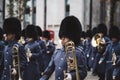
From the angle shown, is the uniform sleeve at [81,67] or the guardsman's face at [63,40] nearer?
the uniform sleeve at [81,67]

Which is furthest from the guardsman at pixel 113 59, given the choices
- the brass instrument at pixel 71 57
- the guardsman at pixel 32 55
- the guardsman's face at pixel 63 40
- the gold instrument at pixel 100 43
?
the brass instrument at pixel 71 57

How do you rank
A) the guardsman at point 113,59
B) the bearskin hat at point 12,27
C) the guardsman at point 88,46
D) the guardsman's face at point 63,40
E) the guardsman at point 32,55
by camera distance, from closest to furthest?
the guardsman's face at point 63,40
the bearskin hat at point 12,27
the guardsman at point 32,55
the guardsman at point 113,59
the guardsman at point 88,46

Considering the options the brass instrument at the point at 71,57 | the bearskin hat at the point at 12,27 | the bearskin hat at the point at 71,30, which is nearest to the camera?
the brass instrument at the point at 71,57

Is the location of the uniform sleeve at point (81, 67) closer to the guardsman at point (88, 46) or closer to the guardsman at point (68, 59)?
the guardsman at point (68, 59)

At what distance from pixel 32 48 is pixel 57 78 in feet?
17.8

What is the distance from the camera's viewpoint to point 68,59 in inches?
344

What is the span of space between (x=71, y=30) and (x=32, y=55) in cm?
496

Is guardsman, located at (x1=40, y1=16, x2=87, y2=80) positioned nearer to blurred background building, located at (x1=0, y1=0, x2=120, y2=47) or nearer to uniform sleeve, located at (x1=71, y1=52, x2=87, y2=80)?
uniform sleeve, located at (x1=71, y1=52, x2=87, y2=80)

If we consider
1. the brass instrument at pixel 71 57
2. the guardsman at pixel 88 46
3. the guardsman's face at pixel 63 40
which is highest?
the guardsman's face at pixel 63 40

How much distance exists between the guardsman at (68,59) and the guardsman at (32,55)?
376 centimetres

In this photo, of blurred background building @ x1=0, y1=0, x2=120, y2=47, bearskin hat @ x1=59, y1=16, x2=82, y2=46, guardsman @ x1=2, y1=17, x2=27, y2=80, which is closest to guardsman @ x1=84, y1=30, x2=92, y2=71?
blurred background building @ x1=0, y1=0, x2=120, y2=47

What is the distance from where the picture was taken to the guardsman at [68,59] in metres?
8.59

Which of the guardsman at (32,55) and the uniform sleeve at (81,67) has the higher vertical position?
the uniform sleeve at (81,67)

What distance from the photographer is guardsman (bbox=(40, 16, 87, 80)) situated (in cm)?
859
